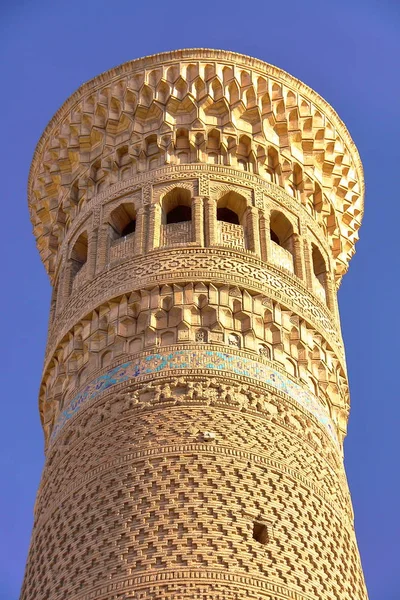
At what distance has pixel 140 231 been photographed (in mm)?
10016

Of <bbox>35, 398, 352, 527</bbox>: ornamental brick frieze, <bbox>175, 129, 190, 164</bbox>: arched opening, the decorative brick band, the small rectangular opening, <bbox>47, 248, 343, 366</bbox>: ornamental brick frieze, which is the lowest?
the small rectangular opening

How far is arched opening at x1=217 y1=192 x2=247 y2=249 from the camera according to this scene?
9961 millimetres

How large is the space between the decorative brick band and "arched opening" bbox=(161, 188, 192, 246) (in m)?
1.16

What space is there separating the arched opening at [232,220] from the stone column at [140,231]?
0.56 meters

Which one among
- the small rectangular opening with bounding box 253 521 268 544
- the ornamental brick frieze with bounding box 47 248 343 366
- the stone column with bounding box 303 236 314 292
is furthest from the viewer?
the stone column with bounding box 303 236 314 292

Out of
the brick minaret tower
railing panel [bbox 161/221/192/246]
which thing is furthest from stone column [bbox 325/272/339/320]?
railing panel [bbox 161/221/192/246]

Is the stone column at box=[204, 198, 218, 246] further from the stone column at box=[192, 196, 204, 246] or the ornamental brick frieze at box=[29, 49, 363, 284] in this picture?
the ornamental brick frieze at box=[29, 49, 363, 284]

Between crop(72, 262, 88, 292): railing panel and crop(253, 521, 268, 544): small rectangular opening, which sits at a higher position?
crop(72, 262, 88, 292): railing panel

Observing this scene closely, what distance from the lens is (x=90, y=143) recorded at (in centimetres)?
1123

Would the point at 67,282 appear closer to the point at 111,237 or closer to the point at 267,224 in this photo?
the point at 111,237

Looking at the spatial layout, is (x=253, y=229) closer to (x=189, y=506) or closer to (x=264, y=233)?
(x=264, y=233)

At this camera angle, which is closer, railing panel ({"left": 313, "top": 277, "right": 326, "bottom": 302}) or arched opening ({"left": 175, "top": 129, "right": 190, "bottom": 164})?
railing panel ({"left": 313, "top": 277, "right": 326, "bottom": 302})

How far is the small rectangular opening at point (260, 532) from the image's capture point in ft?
26.4

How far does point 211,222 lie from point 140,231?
53cm
